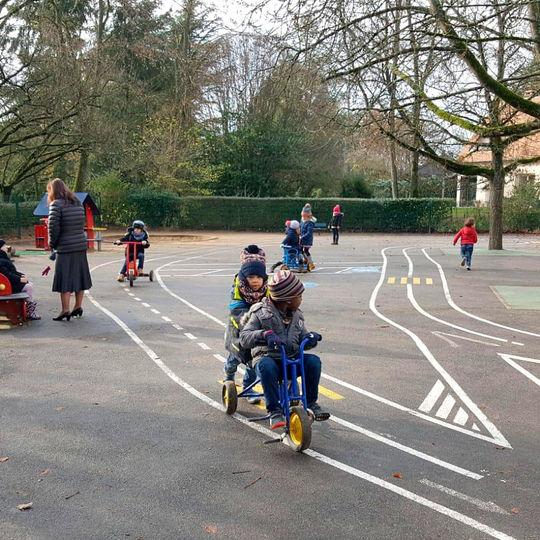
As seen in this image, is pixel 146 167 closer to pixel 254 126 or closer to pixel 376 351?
pixel 254 126

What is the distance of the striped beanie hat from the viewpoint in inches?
219

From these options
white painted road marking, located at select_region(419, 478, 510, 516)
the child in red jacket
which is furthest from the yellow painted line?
the child in red jacket

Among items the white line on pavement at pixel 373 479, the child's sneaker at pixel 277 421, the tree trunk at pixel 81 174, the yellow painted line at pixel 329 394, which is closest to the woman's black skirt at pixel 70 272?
the white line on pavement at pixel 373 479

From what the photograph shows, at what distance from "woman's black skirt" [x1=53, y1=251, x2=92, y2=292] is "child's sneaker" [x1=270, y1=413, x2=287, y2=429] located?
6.22m

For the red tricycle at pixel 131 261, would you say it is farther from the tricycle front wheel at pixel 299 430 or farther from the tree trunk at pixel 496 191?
the tree trunk at pixel 496 191

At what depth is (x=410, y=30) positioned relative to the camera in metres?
12.4

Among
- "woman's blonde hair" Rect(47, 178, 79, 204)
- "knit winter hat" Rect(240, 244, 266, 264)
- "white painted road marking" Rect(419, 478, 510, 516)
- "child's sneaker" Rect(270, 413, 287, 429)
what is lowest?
"white painted road marking" Rect(419, 478, 510, 516)

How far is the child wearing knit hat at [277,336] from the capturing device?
552 cm

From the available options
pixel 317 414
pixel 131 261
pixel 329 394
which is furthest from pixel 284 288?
pixel 131 261

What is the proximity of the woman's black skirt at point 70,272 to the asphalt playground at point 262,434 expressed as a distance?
63 centimetres

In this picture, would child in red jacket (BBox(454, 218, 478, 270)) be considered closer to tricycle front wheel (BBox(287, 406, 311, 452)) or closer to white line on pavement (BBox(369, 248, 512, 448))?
white line on pavement (BBox(369, 248, 512, 448))

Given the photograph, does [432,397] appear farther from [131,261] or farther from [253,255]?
[131,261]

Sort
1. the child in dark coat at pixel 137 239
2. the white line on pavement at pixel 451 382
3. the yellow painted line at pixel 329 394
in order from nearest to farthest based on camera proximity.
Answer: the white line on pavement at pixel 451 382, the yellow painted line at pixel 329 394, the child in dark coat at pixel 137 239

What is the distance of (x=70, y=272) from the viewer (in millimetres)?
10758
